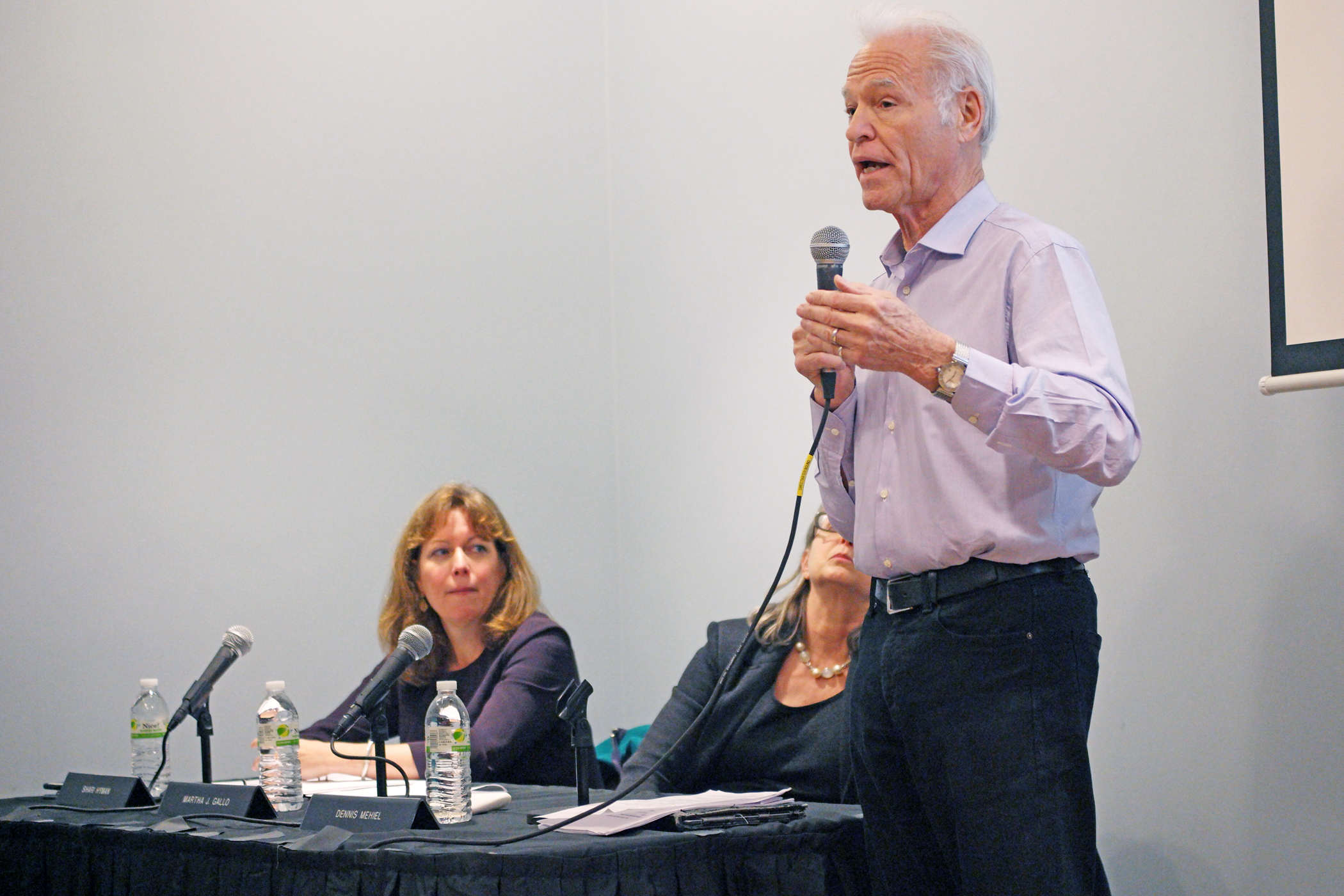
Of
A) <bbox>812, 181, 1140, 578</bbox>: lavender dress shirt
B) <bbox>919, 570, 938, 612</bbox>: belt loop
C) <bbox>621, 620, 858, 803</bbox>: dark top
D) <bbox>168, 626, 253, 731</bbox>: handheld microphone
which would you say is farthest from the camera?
<bbox>621, 620, 858, 803</bbox>: dark top

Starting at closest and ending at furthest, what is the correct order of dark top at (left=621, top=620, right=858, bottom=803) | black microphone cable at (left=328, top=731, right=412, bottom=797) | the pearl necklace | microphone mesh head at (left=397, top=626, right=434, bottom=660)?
black microphone cable at (left=328, top=731, right=412, bottom=797) → microphone mesh head at (left=397, top=626, right=434, bottom=660) → dark top at (left=621, top=620, right=858, bottom=803) → the pearl necklace

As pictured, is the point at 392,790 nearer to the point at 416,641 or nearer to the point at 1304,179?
the point at 416,641

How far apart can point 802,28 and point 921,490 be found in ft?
8.28

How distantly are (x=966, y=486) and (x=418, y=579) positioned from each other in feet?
5.89

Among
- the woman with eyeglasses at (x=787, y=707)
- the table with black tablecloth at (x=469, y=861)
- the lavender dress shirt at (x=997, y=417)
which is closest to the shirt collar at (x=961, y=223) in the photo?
the lavender dress shirt at (x=997, y=417)

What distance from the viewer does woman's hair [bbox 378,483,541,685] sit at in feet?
9.31

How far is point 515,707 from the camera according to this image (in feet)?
8.18

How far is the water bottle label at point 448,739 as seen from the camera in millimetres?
1887

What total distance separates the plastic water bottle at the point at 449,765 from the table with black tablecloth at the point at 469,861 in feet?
0.12

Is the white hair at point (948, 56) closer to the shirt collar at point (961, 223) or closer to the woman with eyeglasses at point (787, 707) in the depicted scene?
the shirt collar at point (961, 223)

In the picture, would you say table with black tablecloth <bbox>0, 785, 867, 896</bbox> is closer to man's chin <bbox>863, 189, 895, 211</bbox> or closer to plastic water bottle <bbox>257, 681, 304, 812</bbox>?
plastic water bottle <bbox>257, 681, 304, 812</bbox>

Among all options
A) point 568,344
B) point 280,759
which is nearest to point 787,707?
point 280,759

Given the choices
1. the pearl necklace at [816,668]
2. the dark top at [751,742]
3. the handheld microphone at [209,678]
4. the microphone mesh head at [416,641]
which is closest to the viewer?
the microphone mesh head at [416,641]

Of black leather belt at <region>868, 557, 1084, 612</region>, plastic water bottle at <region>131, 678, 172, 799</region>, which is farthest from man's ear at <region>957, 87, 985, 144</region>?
plastic water bottle at <region>131, 678, 172, 799</region>
